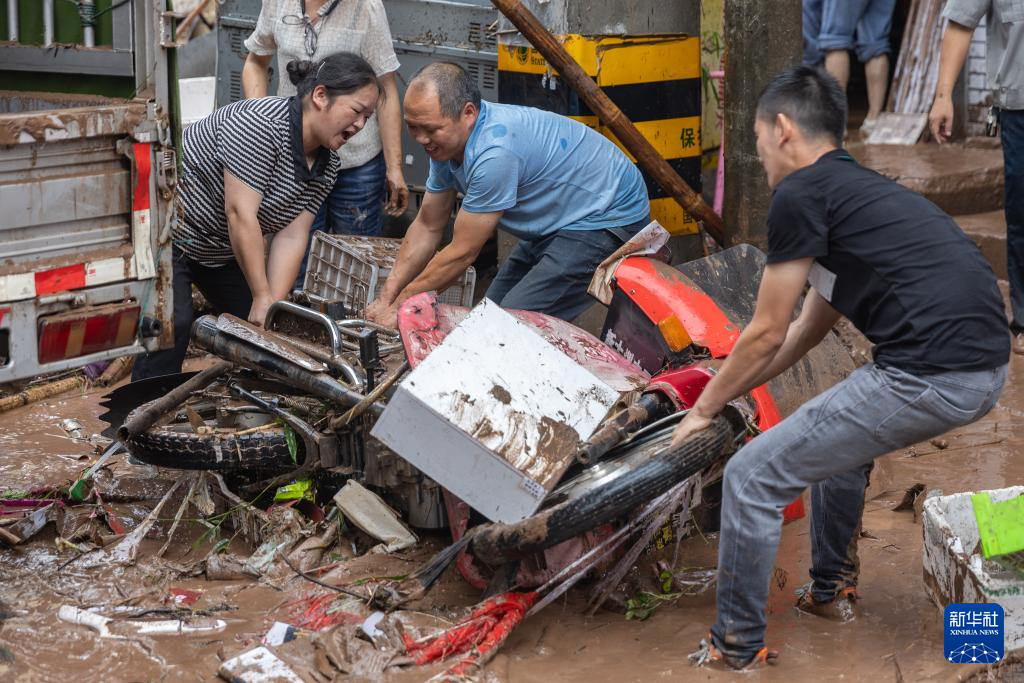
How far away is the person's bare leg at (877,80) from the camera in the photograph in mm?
9016

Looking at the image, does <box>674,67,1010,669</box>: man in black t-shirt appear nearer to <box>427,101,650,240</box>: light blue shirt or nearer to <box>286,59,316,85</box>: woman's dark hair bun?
<box>427,101,650,240</box>: light blue shirt

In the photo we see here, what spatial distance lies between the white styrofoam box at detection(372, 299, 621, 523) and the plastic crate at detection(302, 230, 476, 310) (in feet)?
5.75

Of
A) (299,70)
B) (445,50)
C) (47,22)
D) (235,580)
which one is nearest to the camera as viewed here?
(235,580)

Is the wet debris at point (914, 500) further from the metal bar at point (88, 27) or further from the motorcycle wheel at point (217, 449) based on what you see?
the metal bar at point (88, 27)

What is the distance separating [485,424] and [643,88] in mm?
3720

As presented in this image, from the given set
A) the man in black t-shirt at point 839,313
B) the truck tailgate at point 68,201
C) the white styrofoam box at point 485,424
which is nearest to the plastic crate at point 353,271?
the truck tailgate at point 68,201

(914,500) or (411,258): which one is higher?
(411,258)

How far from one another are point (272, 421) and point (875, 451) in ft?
7.35

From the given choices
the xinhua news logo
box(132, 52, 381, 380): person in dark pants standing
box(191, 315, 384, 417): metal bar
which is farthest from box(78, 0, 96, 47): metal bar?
the xinhua news logo

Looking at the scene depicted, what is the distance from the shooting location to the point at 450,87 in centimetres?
502

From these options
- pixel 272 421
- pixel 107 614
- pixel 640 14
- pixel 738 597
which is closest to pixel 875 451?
pixel 738 597

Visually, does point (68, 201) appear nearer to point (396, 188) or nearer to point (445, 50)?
point (396, 188)

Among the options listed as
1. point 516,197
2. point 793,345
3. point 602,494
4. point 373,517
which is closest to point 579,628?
point 602,494

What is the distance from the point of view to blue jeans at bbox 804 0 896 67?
902 centimetres
